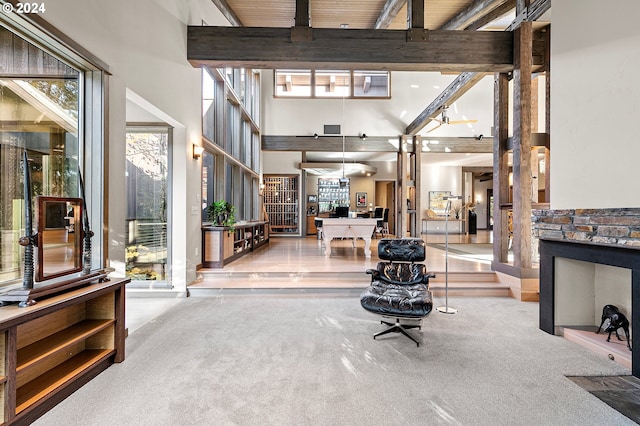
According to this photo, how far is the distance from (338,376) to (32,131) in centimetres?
299

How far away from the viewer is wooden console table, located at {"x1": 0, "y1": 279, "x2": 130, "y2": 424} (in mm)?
1717

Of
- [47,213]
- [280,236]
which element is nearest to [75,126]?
[47,213]

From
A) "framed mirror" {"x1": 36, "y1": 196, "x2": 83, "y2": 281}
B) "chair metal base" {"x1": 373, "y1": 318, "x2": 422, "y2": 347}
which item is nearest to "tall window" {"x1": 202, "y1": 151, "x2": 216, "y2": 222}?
"framed mirror" {"x1": 36, "y1": 196, "x2": 83, "y2": 281}

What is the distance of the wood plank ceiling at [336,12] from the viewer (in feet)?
19.6

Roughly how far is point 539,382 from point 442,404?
88cm

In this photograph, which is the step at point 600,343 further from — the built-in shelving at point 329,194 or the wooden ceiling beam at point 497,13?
the built-in shelving at point 329,194

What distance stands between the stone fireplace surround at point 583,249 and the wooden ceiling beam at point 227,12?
6.18 metres

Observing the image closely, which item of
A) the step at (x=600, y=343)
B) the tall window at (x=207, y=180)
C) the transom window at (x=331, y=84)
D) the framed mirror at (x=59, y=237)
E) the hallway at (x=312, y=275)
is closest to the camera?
the framed mirror at (x=59, y=237)

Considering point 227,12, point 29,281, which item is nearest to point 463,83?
point 227,12

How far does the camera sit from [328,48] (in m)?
4.39

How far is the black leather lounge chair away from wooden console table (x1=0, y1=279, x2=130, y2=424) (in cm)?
224

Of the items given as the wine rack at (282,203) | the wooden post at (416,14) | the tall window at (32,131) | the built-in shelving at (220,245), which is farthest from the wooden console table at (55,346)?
the wine rack at (282,203)

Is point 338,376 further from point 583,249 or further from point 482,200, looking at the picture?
point 482,200

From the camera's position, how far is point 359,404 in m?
2.03
